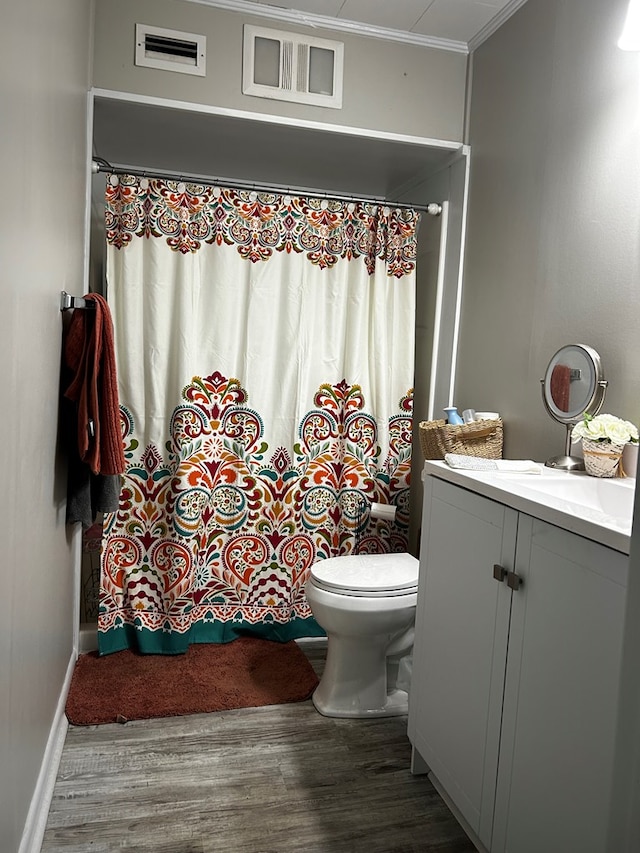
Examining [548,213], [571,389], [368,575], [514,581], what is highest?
[548,213]

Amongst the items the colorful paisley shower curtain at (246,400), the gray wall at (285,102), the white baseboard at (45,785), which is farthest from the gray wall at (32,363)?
the colorful paisley shower curtain at (246,400)

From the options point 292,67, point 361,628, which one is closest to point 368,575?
point 361,628

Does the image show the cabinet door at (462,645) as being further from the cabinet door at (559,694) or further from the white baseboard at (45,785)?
the white baseboard at (45,785)

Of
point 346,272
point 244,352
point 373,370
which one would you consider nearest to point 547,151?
point 346,272

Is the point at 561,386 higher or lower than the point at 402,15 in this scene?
lower

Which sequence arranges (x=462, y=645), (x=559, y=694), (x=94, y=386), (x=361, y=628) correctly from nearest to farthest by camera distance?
(x=559, y=694) → (x=462, y=645) → (x=94, y=386) → (x=361, y=628)

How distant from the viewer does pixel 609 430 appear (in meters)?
1.77

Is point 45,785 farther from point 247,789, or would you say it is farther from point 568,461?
point 568,461

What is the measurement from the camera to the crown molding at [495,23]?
242 cm

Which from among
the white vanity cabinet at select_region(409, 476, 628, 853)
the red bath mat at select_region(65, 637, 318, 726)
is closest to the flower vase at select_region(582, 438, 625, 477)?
the white vanity cabinet at select_region(409, 476, 628, 853)

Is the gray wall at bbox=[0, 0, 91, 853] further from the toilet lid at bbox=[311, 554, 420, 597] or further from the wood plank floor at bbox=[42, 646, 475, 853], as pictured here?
the toilet lid at bbox=[311, 554, 420, 597]

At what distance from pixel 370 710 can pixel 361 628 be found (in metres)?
0.30

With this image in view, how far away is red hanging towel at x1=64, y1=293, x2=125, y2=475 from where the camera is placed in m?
1.89

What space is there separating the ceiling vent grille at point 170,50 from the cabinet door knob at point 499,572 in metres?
2.13
